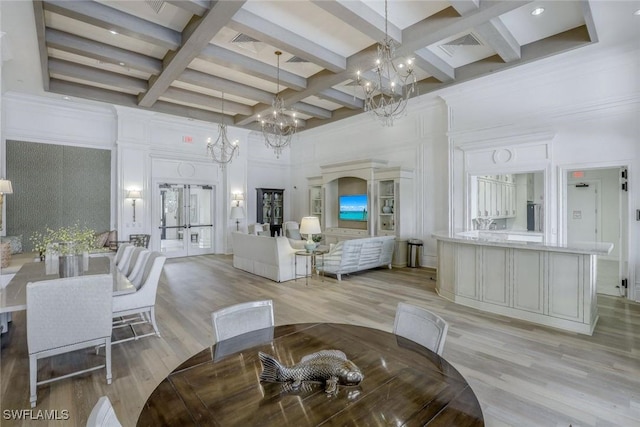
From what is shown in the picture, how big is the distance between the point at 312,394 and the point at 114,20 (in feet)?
16.4

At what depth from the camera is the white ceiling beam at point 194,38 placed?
365 centimetres

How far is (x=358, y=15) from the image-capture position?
3.80m

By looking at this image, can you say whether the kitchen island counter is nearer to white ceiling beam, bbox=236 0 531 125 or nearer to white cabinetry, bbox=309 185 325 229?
white ceiling beam, bbox=236 0 531 125

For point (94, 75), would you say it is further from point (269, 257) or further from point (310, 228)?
point (310, 228)

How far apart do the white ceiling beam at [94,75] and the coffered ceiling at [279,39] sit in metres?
0.02

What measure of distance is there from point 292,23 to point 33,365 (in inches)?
184

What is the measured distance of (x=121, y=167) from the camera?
7652 millimetres

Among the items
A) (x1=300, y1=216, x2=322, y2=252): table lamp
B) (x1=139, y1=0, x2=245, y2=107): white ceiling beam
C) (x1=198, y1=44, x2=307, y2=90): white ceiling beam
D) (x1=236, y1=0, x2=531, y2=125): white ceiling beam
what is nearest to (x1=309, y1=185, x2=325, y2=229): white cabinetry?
(x1=300, y1=216, x2=322, y2=252): table lamp

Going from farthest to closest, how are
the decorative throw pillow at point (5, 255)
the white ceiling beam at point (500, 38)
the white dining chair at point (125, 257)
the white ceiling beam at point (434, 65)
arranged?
1. the white ceiling beam at point (434, 65)
2. the decorative throw pillow at point (5, 255)
3. the white dining chair at point (125, 257)
4. the white ceiling beam at point (500, 38)

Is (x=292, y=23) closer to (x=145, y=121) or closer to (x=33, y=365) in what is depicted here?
(x=33, y=365)

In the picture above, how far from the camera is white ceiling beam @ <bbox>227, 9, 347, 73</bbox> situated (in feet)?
13.3

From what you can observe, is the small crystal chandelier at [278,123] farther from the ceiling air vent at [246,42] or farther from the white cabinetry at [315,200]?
the white cabinetry at [315,200]

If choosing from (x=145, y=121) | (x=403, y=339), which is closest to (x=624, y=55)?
(x=403, y=339)

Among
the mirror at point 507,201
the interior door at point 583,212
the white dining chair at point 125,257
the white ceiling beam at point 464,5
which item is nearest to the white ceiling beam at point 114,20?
the white dining chair at point 125,257
